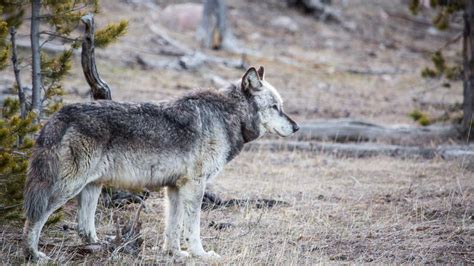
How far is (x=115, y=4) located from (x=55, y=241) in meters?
21.8

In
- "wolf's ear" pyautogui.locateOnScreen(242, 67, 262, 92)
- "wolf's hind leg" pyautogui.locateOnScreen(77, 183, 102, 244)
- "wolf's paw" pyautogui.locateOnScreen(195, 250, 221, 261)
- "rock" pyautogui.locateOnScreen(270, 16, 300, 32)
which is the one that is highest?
"wolf's ear" pyautogui.locateOnScreen(242, 67, 262, 92)

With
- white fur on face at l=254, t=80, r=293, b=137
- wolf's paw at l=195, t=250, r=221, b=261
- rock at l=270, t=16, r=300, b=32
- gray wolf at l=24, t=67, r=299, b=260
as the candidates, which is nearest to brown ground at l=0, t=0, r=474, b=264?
wolf's paw at l=195, t=250, r=221, b=261

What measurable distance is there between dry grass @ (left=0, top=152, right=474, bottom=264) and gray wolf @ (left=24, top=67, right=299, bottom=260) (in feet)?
1.51

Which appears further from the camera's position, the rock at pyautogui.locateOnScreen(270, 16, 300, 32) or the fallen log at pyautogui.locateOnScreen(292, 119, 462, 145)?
the rock at pyautogui.locateOnScreen(270, 16, 300, 32)

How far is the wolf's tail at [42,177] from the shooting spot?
673 centimetres

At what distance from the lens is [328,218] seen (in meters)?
9.59

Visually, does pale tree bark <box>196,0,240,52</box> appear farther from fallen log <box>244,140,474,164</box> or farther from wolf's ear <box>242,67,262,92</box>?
wolf's ear <box>242,67,262,92</box>

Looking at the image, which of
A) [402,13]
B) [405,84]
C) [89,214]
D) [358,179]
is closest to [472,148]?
[358,179]

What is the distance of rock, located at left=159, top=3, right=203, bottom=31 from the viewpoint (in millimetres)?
28195

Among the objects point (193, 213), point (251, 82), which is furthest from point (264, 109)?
point (193, 213)

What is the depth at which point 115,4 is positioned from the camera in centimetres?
2864

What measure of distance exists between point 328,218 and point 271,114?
1.94 meters

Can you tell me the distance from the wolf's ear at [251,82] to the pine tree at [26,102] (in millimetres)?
1695

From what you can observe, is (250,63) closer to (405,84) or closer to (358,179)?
(405,84)
